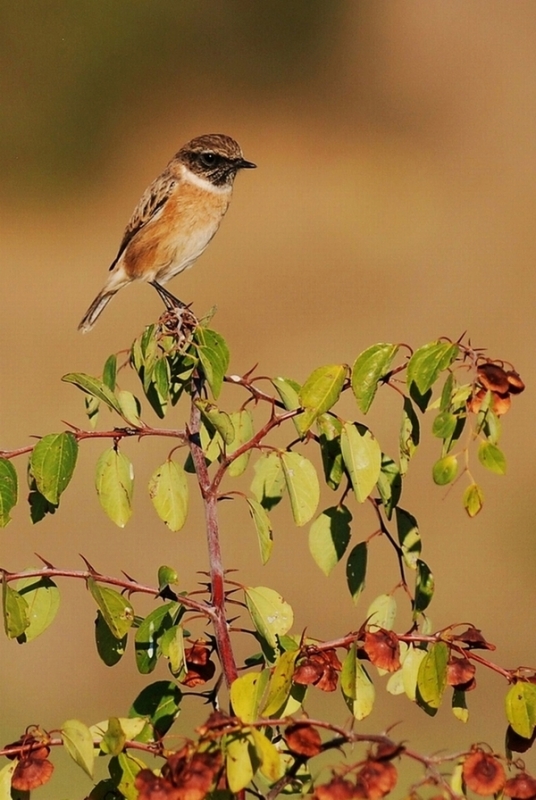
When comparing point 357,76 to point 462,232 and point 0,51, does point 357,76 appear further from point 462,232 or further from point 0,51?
point 0,51

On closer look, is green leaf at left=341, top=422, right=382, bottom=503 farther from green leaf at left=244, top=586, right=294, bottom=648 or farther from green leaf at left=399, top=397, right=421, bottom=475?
green leaf at left=244, top=586, right=294, bottom=648

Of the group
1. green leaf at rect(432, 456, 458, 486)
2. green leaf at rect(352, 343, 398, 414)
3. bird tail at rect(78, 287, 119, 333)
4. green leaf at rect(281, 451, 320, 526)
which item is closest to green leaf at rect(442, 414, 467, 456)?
green leaf at rect(432, 456, 458, 486)

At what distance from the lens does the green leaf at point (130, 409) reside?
1969mm

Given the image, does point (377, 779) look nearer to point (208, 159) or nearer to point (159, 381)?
point (159, 381)

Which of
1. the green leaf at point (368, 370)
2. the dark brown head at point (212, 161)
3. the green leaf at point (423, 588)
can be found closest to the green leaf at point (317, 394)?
the green leaf at point (368, 370)

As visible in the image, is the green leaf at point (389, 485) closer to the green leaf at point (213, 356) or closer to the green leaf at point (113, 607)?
the green leaf at point (213, 356)

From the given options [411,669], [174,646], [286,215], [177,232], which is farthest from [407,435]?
[286,215]

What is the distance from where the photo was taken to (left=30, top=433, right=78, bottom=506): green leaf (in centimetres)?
176

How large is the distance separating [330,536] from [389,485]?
12cm

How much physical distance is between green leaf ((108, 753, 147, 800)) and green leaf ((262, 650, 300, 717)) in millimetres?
188

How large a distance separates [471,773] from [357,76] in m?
15.2

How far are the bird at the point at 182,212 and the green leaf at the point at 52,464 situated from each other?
3.25 m

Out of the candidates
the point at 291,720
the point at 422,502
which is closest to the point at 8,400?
the point at 422,502

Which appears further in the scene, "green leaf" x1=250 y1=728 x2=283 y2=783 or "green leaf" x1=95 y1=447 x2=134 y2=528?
"green leaf" x1=95 y1=447 x2=134 y2=528
